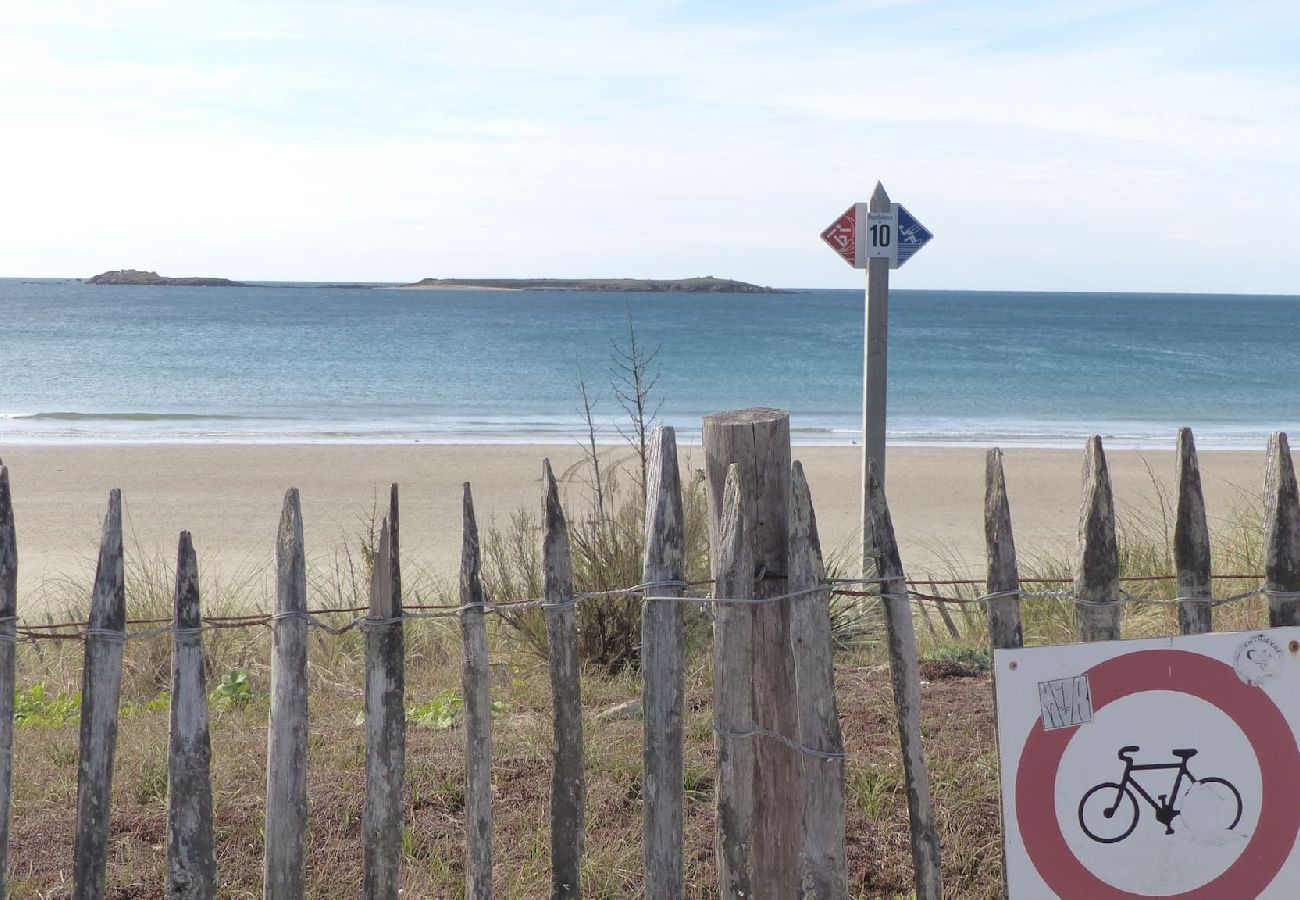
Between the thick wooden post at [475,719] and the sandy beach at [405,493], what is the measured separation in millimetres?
5005

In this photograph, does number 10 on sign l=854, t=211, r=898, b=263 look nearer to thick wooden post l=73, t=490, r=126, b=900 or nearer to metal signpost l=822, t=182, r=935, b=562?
metal signpost l=822, t=182, r=935, b=562

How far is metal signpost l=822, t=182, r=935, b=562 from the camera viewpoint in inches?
262

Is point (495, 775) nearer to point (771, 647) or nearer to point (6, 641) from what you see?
point (771, 647)

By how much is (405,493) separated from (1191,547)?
39.7 feet

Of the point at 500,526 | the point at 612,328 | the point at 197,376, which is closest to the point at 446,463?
the point at 500,526

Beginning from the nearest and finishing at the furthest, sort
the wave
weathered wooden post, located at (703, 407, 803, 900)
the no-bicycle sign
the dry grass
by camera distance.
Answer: the no-bicycle sign
weathered wooden post, located at (703, 407, 803, 900)
the dry grass
the wave

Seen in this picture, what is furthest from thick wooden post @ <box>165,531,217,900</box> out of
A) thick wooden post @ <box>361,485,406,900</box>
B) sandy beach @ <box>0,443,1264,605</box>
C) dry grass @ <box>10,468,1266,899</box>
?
sandy beach @ <box>0,443,1264,605</box>

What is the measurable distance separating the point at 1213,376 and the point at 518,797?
43.7m

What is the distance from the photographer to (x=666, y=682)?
102 inches

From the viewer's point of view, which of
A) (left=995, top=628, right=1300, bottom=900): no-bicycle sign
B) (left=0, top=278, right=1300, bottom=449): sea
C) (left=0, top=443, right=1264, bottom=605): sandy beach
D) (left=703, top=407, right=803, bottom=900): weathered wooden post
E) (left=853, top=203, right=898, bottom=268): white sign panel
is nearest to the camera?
(left=995, top=628, right=1300, bottom=900): no-bicycle sign

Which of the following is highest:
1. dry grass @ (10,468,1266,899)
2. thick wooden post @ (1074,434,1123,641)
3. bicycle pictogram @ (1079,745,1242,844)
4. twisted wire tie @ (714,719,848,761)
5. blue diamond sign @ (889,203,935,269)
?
blue diamond sign @ (889,203,935,269)

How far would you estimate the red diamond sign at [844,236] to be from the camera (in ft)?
22.0

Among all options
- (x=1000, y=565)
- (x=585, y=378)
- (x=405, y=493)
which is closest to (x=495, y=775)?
(x=1000, y=565)

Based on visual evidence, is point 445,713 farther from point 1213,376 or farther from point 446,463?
point 1213,376
